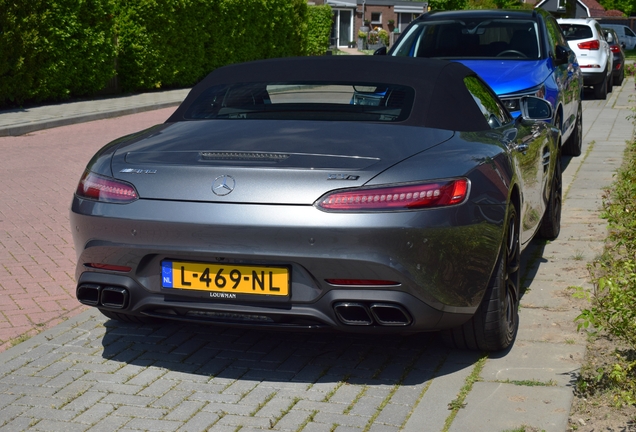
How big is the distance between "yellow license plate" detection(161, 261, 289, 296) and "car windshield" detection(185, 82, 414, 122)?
1036 millimetres

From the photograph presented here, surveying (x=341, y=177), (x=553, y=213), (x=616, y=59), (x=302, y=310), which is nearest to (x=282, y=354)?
(x=302, y=310)

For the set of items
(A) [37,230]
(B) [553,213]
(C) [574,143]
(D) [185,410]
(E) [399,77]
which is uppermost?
(E) [399,77]

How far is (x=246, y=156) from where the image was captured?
4117mm

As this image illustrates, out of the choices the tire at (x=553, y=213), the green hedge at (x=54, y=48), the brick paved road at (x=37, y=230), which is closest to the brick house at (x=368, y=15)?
the green hedge at (x=54, y=48)

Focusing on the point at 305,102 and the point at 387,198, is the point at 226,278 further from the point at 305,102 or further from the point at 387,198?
the point at 305,102

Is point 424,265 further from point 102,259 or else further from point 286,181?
point 102,259

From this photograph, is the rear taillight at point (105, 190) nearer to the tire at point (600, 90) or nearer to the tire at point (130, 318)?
the tire at point (130, 318)

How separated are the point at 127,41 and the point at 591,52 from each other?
1035 cm

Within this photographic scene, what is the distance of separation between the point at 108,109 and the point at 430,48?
29.3 ft

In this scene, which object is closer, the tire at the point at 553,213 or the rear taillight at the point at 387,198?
the rear taillight at the point at 387,198

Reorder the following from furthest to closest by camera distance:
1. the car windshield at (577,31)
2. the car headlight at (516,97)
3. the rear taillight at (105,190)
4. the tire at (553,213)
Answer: the car windshield at (577,31) → the car headlight at (516,97) → the tire at (553,213) → the rear taillight at (105,190)

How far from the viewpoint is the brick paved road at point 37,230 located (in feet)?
18.1

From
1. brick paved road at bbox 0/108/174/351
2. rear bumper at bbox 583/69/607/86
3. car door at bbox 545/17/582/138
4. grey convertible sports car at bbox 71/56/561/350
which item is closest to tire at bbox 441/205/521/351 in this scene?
grey convertible sports car at bbox 71/56/561/350

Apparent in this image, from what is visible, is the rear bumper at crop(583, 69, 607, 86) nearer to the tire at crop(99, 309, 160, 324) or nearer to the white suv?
the white suv
